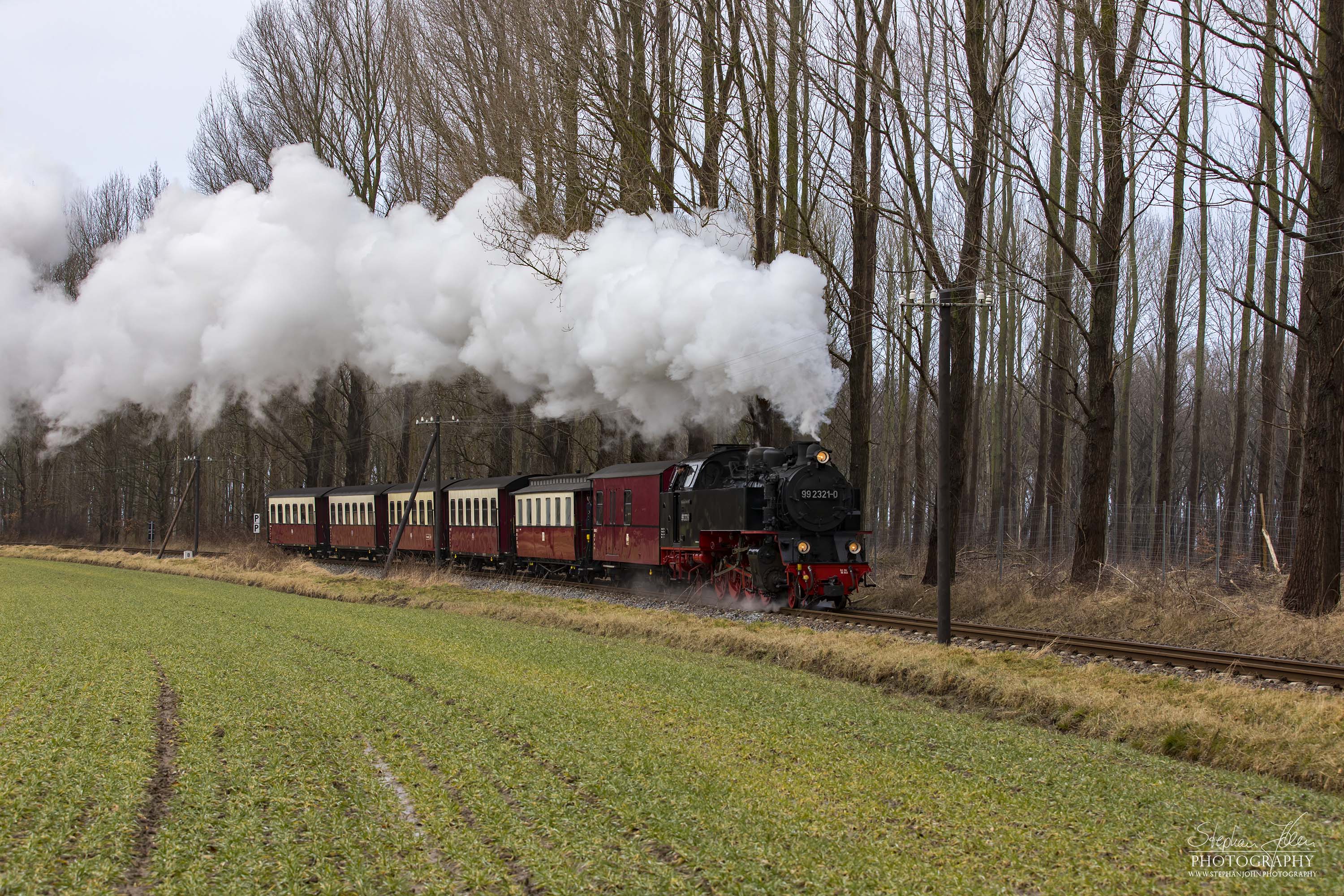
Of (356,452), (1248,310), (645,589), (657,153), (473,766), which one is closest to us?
(473,766)

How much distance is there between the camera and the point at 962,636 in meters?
13.9

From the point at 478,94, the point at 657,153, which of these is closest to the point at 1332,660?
the point at 657,153

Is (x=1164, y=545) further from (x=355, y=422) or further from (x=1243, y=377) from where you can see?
(x=355, y=422)

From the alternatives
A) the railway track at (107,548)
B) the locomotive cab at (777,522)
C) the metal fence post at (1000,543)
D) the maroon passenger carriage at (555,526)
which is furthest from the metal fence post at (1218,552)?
the railway track at (107,548)

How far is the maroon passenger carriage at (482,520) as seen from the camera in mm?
26438

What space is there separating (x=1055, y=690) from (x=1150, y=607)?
21.1 ft

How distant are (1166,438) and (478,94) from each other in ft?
66.8

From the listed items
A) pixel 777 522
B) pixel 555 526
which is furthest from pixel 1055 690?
Result: pixel 555 526

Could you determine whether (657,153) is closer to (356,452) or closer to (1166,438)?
(1166,438)

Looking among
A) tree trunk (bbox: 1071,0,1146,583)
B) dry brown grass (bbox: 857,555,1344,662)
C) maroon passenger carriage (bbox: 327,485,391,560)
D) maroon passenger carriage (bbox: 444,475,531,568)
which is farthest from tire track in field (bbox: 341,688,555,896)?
maroon passenger carriage (bbox: 327,485,391,560)

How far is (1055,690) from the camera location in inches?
369

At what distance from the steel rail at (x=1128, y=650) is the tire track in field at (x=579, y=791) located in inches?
279

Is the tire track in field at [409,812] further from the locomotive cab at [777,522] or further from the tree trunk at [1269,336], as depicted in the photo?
the tree trunk at [1269,336]

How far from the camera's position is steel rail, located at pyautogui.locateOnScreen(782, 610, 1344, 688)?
1045cm
